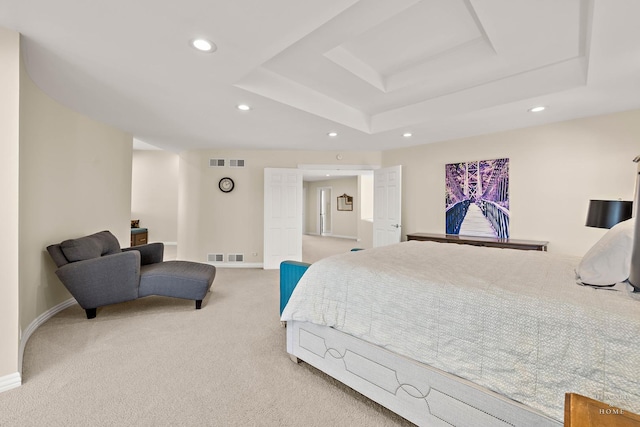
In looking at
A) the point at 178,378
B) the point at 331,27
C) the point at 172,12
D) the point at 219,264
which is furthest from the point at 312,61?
the point at 219,264

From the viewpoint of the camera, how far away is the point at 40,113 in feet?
8.98

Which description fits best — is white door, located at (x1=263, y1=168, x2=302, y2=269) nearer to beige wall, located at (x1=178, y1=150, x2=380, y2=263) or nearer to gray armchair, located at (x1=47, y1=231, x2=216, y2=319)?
beige wall, located at (x1=178, y1=150, x2=380, y2=263)

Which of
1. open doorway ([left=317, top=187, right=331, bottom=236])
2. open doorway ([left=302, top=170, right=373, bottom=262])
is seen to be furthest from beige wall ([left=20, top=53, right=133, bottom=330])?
open doorway ([left=317, top=187, right=331, bottom=236])

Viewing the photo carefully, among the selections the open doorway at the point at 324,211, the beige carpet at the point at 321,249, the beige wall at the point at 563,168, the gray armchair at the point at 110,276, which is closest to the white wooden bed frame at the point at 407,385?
the gray armchair at the point at 110,276

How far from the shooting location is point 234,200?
557 centimetres

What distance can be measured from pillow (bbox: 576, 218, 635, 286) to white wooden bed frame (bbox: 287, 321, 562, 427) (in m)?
0.75

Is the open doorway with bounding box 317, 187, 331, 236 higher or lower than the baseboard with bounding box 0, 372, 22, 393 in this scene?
higher

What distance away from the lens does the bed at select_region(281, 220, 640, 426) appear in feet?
3.57

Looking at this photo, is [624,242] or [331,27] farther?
[331,27]

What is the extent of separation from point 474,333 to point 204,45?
2.41 m

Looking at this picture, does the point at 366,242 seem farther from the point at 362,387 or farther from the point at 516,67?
the point at 362,387

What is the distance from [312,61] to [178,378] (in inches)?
106

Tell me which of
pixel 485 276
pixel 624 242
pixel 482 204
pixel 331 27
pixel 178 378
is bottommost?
pixel 178 378

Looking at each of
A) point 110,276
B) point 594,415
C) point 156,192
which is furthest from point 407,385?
point 156,192
